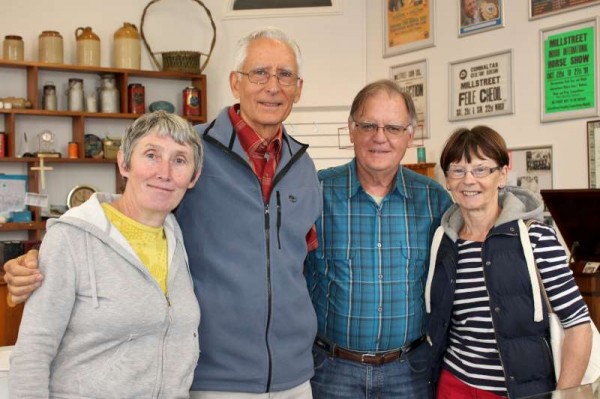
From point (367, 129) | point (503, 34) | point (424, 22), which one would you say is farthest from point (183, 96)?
point (367, 129)

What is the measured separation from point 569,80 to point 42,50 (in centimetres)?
395

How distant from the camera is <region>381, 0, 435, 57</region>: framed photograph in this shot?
18.5ft

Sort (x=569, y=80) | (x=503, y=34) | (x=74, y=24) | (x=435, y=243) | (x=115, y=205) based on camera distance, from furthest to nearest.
A: 1. (x=74, y=24)
2. (x=503, y=34)
3. (x=569, y=80)
4. (x=435, y=243)
5. (x=115, y=205)

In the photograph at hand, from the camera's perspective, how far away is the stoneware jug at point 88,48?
5.80 metres

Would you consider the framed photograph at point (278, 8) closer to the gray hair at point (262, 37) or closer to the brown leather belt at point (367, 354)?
the gray hair at point (262, 37)

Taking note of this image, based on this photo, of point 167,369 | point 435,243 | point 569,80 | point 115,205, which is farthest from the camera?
point 569,80

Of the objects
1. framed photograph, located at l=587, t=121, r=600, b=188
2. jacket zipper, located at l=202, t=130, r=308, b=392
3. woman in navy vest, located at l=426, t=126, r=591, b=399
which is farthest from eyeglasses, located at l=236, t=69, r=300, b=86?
framed photograph, located at l=587, t=121, r=600, b=188

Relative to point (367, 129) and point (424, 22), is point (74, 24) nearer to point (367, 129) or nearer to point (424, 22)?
point (424, 22)

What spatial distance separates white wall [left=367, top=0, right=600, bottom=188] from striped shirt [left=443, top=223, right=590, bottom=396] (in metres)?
2.61

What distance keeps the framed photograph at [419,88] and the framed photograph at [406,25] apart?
15 centimetres

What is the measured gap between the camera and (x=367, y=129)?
8.20ft

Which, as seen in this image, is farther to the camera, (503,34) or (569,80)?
(503,34)

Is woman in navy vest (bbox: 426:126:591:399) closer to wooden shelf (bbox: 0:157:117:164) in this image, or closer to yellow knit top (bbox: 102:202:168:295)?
yellow knit top (bbox: 102:202:168:295)

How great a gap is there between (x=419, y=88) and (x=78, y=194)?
289 cm
